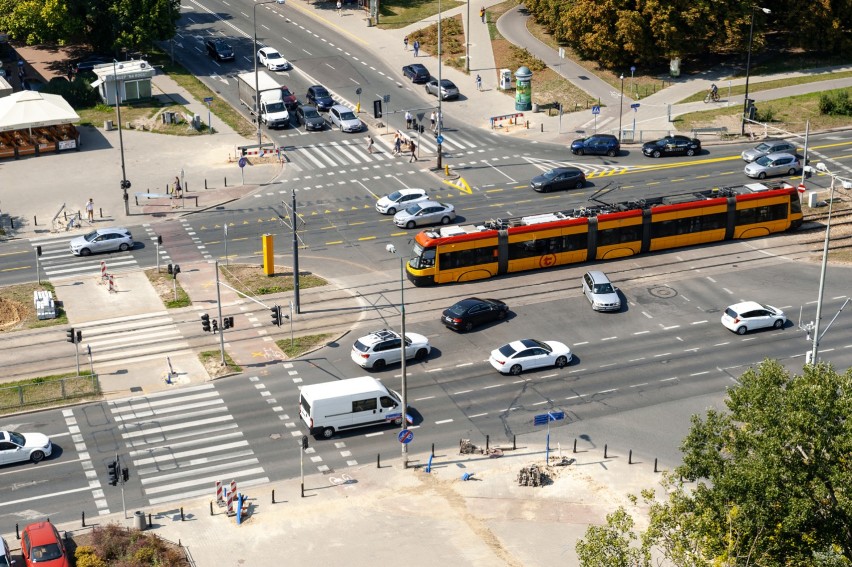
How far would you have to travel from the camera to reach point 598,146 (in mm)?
95562

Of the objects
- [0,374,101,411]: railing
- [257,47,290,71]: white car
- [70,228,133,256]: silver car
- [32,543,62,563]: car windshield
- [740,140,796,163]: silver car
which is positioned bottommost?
[0,374,101,411]: railing

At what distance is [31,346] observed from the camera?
67500mm

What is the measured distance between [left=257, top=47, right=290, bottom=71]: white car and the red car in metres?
73.1

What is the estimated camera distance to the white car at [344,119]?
10150 cm

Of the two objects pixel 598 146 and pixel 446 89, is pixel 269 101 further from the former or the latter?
pixel 598 146

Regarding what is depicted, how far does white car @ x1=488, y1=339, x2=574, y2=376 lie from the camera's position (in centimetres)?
6384

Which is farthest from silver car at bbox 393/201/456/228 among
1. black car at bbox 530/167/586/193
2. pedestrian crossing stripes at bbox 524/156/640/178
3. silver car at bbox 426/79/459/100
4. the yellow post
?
silver car at bbox 426/79/459/100

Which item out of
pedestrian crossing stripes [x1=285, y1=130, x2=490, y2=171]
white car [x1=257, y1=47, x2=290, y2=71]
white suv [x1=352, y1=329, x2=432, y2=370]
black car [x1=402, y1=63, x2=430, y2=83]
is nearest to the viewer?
white suv [x1=352, y1=329, x2=432, y2=370]

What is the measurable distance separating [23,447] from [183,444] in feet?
23.8

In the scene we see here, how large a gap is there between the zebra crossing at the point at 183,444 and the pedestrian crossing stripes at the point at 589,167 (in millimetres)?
39645

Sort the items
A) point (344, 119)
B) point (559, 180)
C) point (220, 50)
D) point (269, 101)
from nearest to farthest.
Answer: point (559, 180) → point (344, 119) → point (269, 101) → point (220, 50)

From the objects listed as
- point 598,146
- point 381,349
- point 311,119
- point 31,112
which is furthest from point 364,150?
point 381,349

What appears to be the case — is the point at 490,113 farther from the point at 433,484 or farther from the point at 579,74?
the point at 433,484

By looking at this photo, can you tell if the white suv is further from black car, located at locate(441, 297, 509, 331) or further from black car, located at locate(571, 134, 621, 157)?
black car, located at locate(571, 134, 621, 157)
